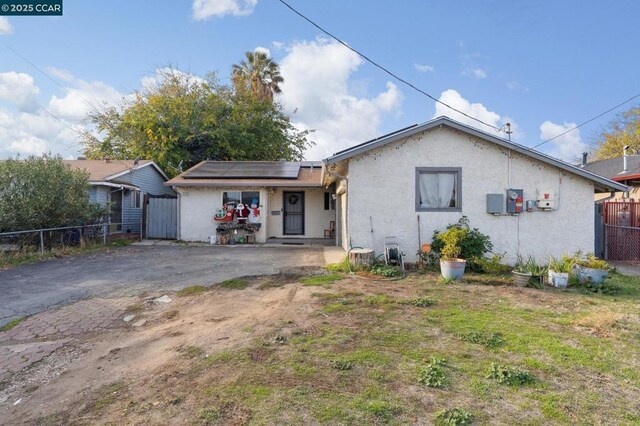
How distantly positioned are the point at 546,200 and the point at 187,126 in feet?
66.5

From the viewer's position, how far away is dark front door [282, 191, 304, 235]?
16.0m

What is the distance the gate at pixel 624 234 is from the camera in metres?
10.9

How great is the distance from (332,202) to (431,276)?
8.26m

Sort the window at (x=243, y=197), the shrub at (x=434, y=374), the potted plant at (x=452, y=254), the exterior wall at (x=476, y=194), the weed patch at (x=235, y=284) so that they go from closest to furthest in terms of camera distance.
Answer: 1. the shrub at (x=434, y=374)
2. the weed patch at (x=235, y=284)
3. the potted plant at (x=452, y=254)
4. the exterior wall at (x=476, y=194)
5. the window at (x=243, y=197)

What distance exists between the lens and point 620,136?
2762 cm

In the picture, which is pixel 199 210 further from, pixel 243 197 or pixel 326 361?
pixel 326 361

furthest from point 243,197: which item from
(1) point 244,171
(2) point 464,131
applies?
(2) point 464,131

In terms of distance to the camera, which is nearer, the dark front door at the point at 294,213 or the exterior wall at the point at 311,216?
the exterior wall at the point at 311,216

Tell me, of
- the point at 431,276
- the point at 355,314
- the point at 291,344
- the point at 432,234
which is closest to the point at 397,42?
the point at 432,234

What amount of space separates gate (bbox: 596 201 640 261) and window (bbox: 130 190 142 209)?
1895 cm

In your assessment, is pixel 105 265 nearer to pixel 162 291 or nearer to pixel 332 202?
pixel 162 291

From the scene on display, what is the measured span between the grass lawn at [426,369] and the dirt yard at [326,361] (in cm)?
2

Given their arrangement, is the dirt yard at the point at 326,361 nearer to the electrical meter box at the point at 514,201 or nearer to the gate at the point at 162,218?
the electrical meter box at the point at 514,201

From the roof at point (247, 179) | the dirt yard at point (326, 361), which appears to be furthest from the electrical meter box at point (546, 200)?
the roof at point (247, 179)
